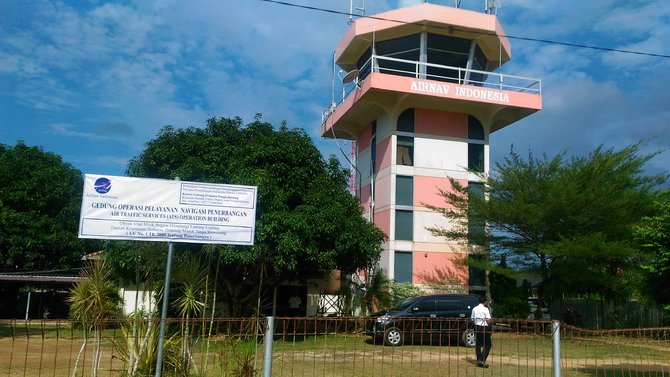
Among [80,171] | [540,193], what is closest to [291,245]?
[540,193]

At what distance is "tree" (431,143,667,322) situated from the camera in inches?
899

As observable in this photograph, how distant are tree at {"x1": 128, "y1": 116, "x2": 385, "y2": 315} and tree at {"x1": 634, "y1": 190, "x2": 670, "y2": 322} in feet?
31.9

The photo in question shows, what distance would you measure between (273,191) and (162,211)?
418 inches

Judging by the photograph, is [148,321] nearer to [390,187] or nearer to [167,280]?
[167,280]

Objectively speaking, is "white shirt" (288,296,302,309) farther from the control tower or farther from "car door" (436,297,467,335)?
"car door" (436,297,467,335)

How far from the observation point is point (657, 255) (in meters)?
21.0

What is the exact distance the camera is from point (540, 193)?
2412cm

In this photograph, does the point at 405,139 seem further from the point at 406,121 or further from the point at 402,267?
the point at 402,267

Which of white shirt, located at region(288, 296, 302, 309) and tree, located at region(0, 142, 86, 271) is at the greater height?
tree, located at region(0, 142, 86, 271)

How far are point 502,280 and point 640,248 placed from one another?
5978mm

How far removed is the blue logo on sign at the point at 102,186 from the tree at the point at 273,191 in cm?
894

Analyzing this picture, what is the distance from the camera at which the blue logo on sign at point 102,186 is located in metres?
7.96

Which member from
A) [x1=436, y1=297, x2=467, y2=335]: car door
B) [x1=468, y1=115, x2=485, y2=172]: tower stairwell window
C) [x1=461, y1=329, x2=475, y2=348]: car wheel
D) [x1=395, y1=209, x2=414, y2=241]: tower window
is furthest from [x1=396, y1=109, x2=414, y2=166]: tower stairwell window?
[x1=461, y1=329, x2=475, y2=348]: car wheel

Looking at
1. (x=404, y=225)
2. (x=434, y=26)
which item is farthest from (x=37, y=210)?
(x=434, y=26)
